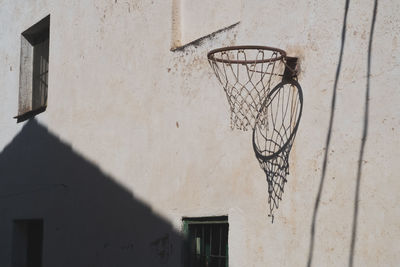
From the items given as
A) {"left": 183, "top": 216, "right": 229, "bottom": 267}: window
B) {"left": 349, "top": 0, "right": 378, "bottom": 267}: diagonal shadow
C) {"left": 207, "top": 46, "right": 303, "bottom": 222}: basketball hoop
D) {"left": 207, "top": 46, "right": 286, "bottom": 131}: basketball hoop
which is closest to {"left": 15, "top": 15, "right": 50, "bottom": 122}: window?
{"left": 183, "top": 216, "right": 229, "bottom": 267}: window

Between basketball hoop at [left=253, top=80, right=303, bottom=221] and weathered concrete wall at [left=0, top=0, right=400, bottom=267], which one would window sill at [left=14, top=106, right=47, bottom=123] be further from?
basketball hoop at [left=253, top=80, right=303, bottom=221]

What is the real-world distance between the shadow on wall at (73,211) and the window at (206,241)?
15 centimetres

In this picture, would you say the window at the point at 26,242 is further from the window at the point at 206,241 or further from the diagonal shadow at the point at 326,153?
the diagonal shadow at the point at 326,153

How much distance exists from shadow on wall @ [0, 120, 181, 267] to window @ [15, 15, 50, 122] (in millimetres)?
474

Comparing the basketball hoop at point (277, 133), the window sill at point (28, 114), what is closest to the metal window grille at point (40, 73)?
the window sill at point (28, 114)

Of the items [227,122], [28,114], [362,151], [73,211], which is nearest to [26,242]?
[28,114]

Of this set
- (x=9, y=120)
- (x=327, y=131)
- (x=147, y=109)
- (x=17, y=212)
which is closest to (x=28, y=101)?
(x=9, y=120)

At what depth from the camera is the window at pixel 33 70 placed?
12.2 m

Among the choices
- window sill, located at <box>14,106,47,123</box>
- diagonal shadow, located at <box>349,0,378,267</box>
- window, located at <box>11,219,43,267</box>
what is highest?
window sill, located at <box>14,106,47,123</box>

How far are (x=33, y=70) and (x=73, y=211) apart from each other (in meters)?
3.36

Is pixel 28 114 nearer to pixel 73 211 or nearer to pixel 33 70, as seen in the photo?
pixel 33 70

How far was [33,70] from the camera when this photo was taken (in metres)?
12.5

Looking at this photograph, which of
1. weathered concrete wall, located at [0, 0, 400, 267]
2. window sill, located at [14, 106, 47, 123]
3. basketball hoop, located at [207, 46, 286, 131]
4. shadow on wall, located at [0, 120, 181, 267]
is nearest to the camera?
weathered concrete wall, located at [0, 0, 400, 267]

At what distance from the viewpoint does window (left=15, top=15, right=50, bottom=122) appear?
39.9 feet
